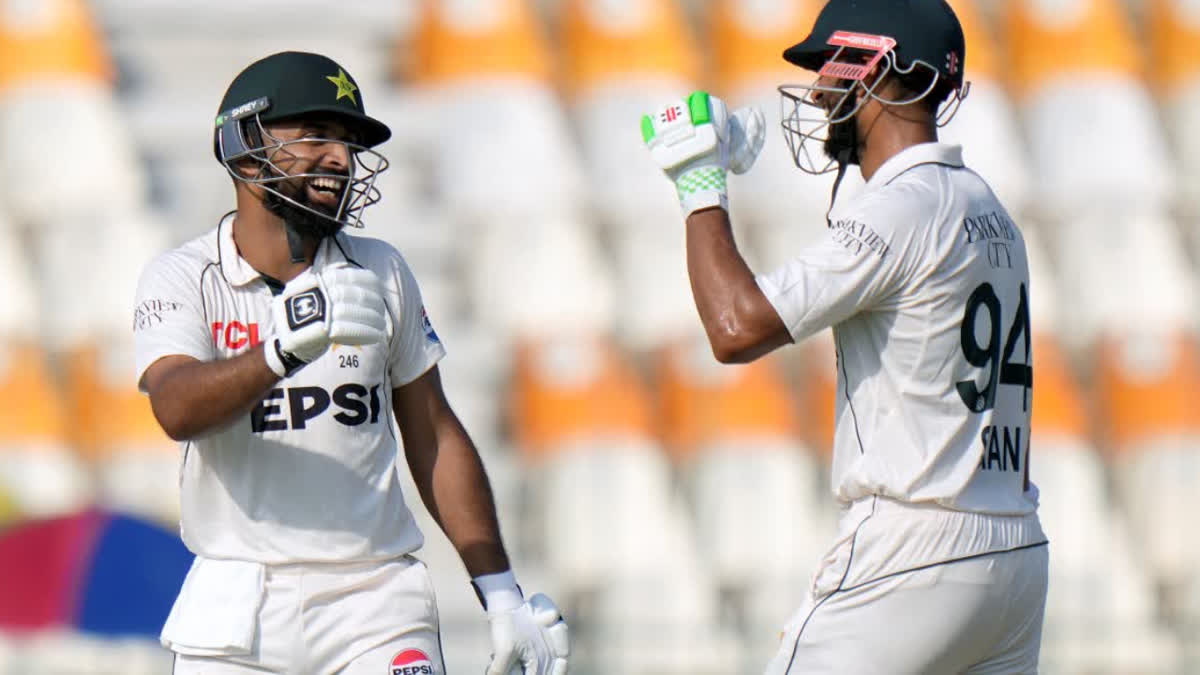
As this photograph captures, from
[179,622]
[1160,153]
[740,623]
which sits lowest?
[740,623]

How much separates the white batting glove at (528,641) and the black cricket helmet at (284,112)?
0.86m

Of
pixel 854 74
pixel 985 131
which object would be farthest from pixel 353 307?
pixel 985 131

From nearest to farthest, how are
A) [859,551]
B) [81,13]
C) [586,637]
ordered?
1. [859,551]
2. [586,637]
3. [81,13]

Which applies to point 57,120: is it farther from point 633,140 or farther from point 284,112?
point 284,112

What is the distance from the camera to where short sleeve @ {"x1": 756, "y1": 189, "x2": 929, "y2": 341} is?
12.2ft

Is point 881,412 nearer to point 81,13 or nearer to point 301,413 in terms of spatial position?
point 301,413

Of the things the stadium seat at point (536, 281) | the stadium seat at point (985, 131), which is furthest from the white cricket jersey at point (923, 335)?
the stadium seat at point (985, 131)

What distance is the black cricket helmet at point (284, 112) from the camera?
3932 mm

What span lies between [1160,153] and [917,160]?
10.4 metres

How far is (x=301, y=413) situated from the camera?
3.85 m

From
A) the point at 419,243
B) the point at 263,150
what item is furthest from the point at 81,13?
the point at 263,150

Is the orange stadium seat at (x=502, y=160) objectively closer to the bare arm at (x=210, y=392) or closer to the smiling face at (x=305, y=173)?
the smiling face at (x=305, y=173)

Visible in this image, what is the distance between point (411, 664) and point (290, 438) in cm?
50

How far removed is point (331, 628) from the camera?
3.84 m
